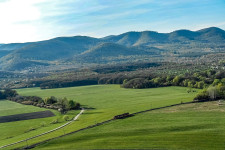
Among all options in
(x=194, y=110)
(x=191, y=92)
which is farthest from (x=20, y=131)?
(x=191, y=92)

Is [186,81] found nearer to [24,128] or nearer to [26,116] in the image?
[26,116]

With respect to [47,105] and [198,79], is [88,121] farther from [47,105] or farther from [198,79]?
[198,79]

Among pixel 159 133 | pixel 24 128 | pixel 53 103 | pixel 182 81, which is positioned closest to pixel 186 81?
pixel 182 81

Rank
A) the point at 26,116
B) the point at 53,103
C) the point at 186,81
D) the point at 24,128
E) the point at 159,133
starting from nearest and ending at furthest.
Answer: the point at 159,133 → the point at 24,128 → the point at 26,116 → the point at 53,103 → the point at 186,81

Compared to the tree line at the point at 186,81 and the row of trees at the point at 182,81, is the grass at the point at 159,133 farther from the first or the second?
the row of trees at the point at 182,81

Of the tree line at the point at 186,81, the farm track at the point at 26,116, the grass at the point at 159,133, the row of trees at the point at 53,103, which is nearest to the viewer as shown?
the grass at the point at 159,133

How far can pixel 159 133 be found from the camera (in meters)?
63.3

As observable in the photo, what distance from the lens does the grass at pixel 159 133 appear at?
5606 cm

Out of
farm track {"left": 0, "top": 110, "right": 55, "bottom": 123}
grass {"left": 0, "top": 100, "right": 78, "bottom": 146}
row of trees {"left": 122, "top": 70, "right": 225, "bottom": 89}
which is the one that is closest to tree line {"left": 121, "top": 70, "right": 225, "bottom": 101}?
row of trees {"left": 122, "top": 70, "right": 225, "bottom": 89}

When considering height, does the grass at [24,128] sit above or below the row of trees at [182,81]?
below

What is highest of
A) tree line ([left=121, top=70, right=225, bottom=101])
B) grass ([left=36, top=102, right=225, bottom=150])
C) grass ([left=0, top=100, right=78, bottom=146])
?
tree line ([left=121, top=70, right=225, bottom=101])

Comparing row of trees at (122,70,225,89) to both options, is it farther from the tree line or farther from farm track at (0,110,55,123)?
farm track at (0,110,55,123)

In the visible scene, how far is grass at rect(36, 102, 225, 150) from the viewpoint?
5606 centimetres

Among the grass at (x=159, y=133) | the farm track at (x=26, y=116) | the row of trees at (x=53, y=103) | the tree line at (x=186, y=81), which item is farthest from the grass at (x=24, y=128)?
the tree line at (x=186, y=81)
